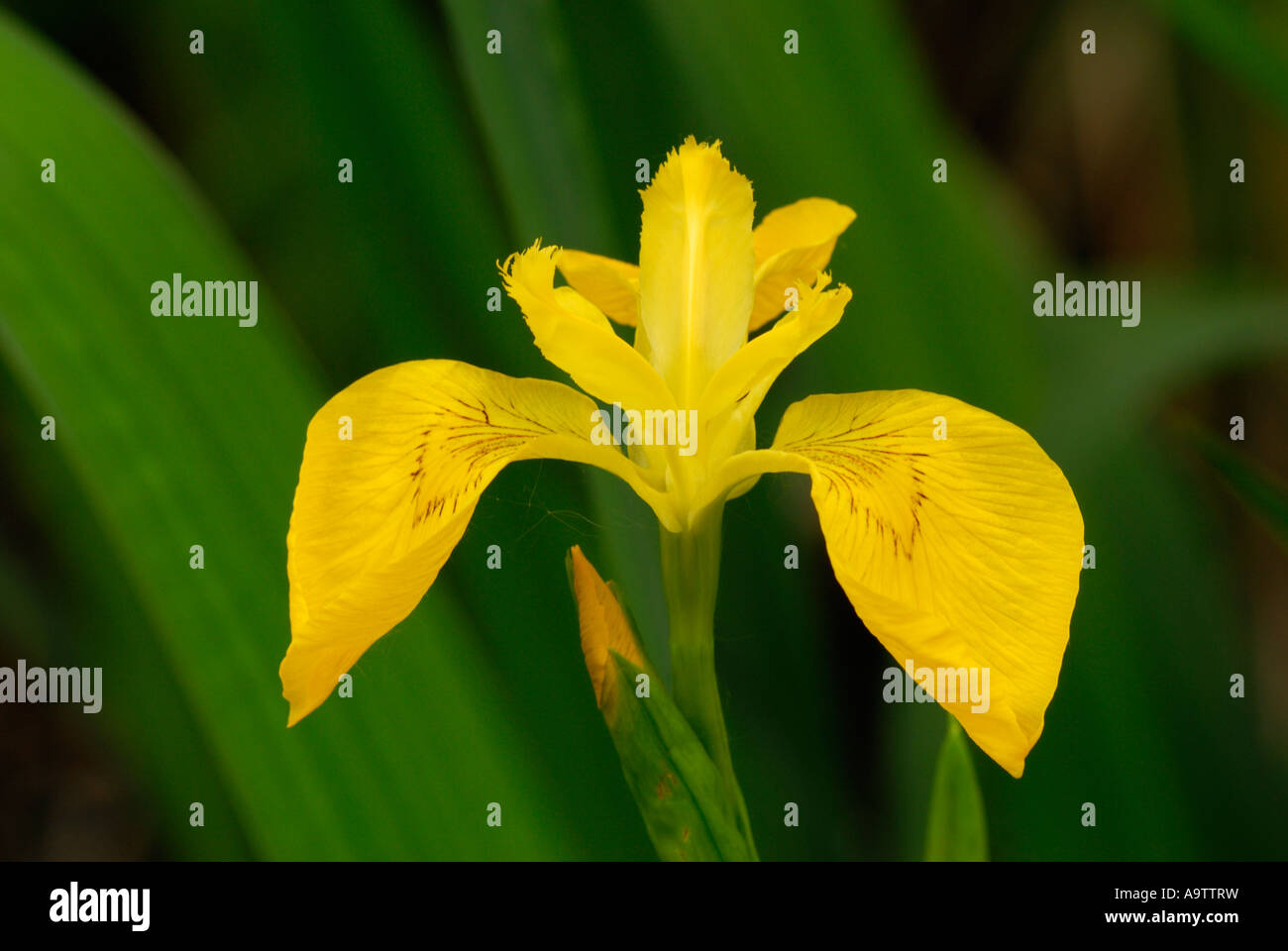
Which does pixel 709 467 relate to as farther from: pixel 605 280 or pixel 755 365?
pixel 605 280

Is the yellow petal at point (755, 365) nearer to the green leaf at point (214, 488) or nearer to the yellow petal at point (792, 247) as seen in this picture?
the yellow petal at point (792, 247)

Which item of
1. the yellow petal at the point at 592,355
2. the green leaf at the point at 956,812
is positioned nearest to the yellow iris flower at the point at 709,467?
the yellow petal at the point at 592,355

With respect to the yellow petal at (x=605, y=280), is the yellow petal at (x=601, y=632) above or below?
below

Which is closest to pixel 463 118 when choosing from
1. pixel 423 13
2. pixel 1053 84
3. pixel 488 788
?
pixel 423 13

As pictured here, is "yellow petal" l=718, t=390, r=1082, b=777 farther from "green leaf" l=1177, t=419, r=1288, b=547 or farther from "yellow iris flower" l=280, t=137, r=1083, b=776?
"green leaf" l=1177, t=419, r=1288, b=547

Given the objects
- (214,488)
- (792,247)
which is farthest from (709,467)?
(214,488)
